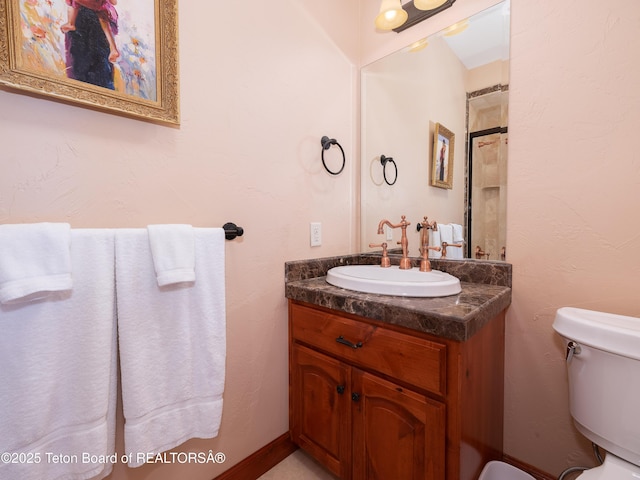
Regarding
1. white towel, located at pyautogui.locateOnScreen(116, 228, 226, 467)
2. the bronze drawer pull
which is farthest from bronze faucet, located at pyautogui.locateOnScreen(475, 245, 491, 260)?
white towel, located at pyautogui.locateOnScreen(116, 228, 226, 467)

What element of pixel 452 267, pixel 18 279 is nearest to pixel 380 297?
pixel 452 267

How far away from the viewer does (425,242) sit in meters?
1.37

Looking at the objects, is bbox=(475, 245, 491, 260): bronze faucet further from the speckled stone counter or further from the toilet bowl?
the toilet bowl

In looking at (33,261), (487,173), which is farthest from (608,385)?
(33,261)

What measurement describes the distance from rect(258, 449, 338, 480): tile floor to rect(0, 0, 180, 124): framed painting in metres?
1.44

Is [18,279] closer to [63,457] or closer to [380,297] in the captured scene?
[63,457]

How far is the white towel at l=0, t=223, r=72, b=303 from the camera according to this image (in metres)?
0.60

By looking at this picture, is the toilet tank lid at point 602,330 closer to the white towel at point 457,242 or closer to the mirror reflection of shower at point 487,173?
the mirror reflection of shower at point 487,173

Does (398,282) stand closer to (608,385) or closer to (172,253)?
(608,385)

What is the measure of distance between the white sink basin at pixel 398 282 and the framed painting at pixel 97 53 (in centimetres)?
81

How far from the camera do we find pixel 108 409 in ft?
2.58

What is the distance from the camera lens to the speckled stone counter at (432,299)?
784 millimetres

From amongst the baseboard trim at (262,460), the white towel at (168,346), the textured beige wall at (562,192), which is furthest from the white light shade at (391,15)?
the baseboard trim at (262,460)

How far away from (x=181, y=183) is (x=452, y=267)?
3.80ft
